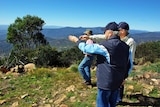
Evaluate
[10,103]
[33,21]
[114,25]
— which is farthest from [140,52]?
[33,21]

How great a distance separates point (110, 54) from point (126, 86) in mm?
3937

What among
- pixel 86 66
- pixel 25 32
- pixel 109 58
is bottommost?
pixel 25 32

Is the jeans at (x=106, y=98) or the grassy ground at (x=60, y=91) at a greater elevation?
the jeans at (x=106, y=98)

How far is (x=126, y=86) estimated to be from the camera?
782cm

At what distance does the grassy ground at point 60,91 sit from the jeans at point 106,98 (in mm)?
1892

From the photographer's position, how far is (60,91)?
7.65 meters

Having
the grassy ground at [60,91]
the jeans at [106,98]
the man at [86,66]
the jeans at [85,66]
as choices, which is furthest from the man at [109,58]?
the jeans at [85,66]

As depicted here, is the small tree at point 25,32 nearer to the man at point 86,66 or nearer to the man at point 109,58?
the man at point 86,66

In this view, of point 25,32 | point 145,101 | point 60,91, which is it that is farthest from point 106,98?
point 25,32

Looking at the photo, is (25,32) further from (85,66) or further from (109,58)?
(109,58)

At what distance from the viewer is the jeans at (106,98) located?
4328 mm

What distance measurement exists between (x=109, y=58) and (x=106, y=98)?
0.71 meters

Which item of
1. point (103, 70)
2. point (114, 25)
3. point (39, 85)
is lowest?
point (39, 85)

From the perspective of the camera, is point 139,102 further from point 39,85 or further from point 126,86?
point 39,85
